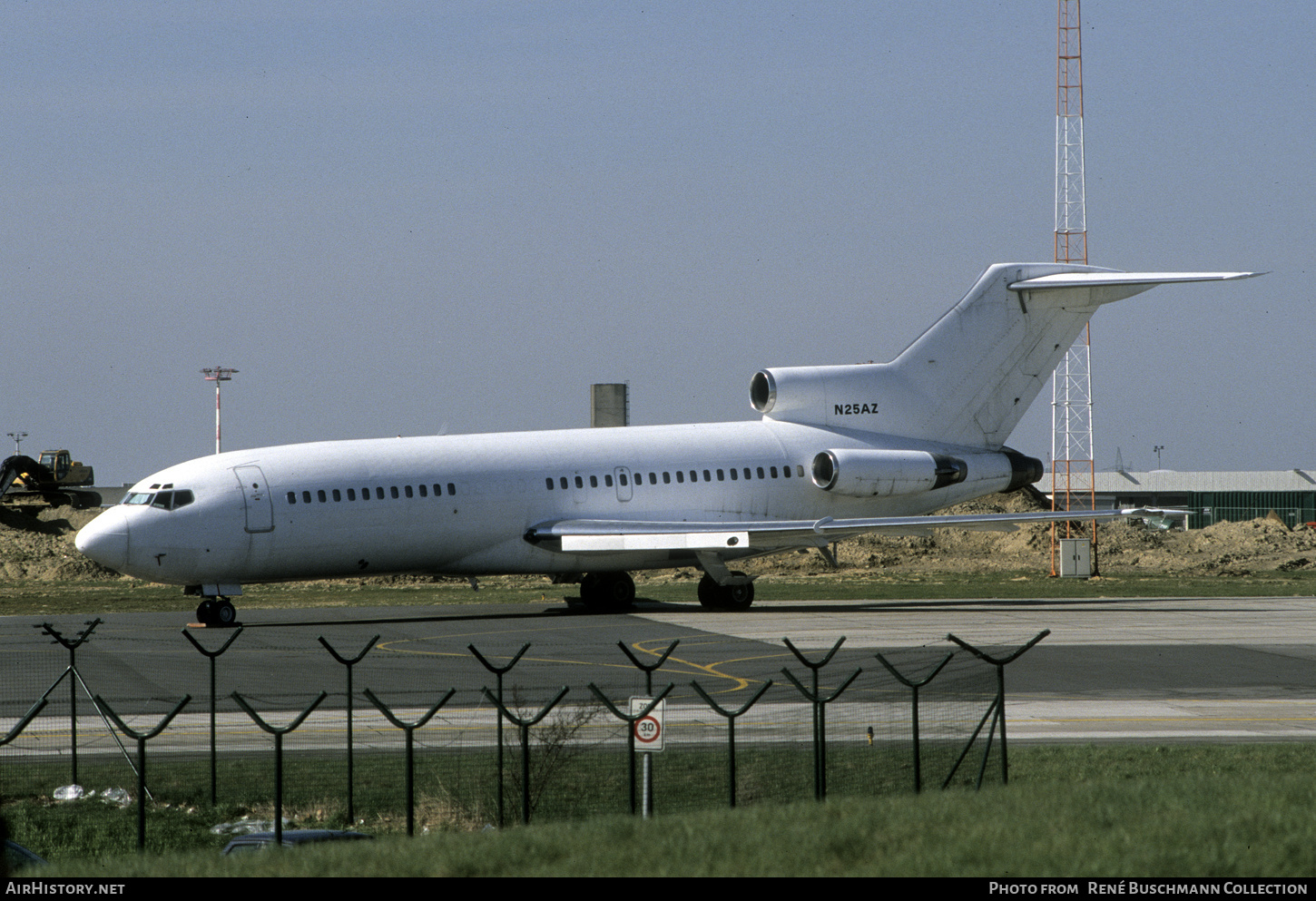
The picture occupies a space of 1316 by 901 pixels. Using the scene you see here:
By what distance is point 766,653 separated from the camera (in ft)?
83.1

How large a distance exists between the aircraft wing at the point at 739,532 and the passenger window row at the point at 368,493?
2605 mm

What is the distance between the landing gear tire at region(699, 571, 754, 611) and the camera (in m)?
37.1

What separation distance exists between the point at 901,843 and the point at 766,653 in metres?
16.1

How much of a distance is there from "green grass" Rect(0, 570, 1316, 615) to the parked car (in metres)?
28.7

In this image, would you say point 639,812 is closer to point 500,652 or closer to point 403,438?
point 500,652

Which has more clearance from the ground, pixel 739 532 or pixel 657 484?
pixel 657 484

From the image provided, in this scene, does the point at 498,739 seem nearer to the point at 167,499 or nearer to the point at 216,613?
the point at 216,613

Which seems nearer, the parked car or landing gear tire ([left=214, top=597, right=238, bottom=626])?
the parked car

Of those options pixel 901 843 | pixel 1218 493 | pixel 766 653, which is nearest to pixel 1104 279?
pixel 766 653

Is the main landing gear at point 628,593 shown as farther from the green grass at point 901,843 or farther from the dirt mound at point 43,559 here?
the green grass at point 901,843

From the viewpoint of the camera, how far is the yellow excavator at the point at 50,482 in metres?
76.4

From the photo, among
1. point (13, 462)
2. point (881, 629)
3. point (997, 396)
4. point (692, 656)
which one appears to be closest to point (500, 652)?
point (692, 656)

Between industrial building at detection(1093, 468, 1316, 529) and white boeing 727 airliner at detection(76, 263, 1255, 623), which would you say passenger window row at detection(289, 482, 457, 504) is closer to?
white boeing 727 airliner at detection(76, 263, 1255, 623)

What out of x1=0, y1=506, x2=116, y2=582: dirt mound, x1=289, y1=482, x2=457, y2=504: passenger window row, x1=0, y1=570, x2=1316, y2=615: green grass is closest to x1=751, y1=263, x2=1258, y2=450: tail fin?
x1=0, y1=570, x2=1316, y2=615: green grass
